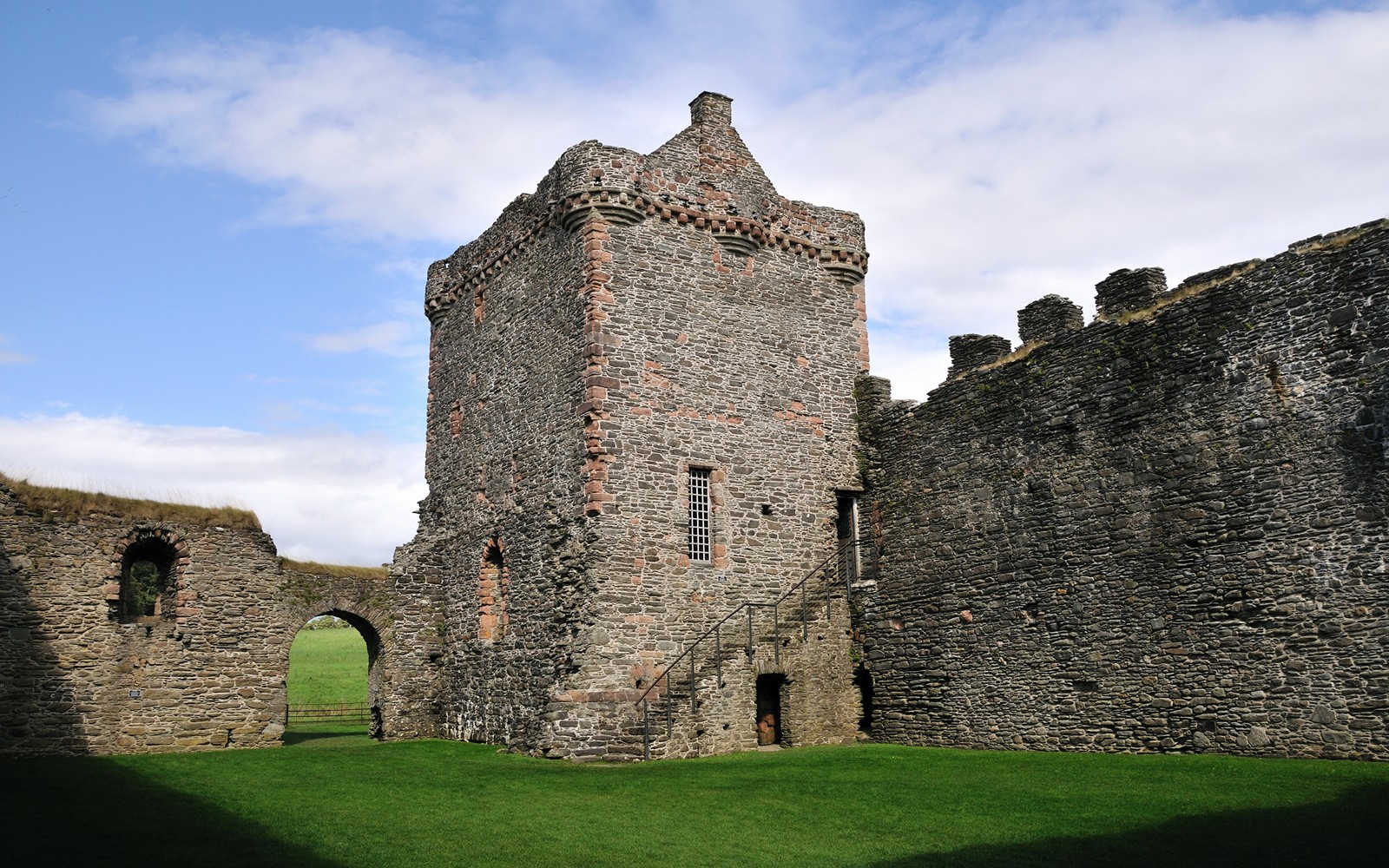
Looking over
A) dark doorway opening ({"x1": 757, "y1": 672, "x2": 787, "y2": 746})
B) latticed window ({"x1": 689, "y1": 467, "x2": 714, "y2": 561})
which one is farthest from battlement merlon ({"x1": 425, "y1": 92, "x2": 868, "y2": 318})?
dark doorway opening ({"x1": 757, "y1": 672, "x2": 787, "y2": 746})

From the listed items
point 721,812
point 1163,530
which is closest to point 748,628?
point 721,812

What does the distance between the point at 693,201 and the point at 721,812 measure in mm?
12822

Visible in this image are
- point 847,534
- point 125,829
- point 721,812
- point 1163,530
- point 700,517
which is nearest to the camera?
point 125,829

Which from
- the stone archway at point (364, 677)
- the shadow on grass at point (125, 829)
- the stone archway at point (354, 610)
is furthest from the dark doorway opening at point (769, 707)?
the shadow on grass at point (125, 829)

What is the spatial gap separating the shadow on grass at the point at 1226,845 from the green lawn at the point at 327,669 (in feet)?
93.0

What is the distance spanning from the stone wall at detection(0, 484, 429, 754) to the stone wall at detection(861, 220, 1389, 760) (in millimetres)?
12314

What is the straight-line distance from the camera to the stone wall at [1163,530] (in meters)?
14.2

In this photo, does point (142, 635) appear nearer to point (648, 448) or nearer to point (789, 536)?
point (648, 448)

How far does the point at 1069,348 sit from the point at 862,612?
22.4ft

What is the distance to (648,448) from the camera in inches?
793

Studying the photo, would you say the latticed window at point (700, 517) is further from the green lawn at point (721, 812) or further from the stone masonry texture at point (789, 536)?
the green lawn at point (721, 812)

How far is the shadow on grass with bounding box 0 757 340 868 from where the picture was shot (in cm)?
1017

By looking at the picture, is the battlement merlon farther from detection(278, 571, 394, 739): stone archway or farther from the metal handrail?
detection(278, 571, 394, 739): stone archway

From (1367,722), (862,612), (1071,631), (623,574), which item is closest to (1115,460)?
(1071,631)
